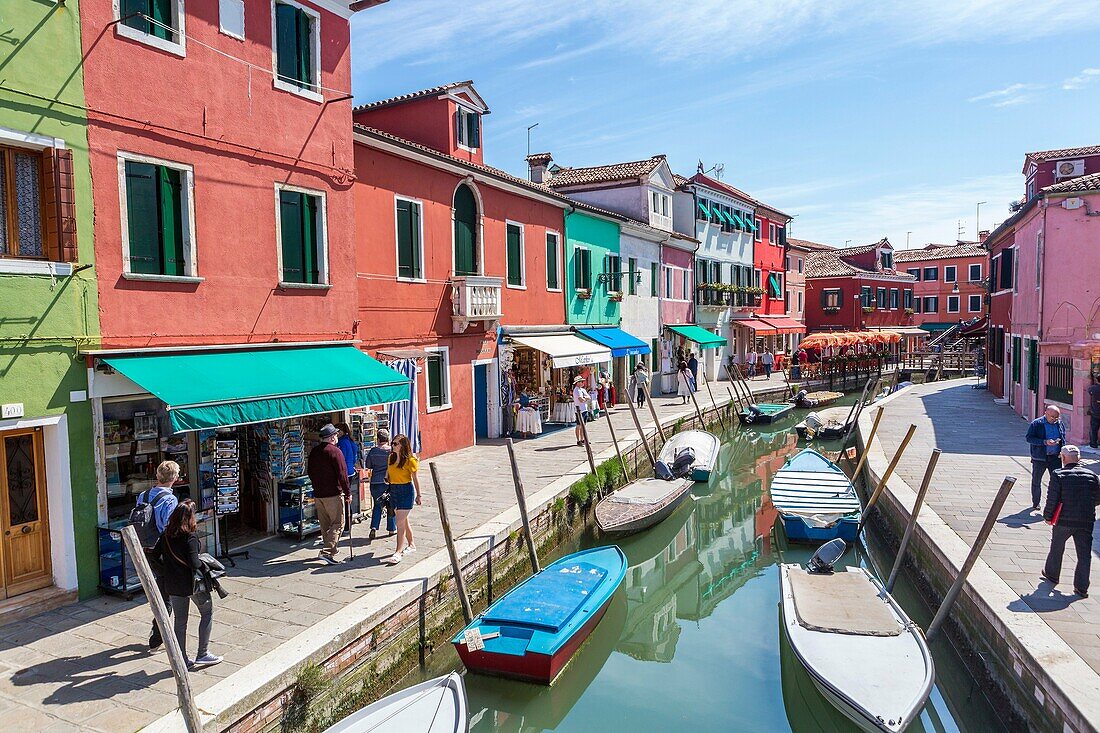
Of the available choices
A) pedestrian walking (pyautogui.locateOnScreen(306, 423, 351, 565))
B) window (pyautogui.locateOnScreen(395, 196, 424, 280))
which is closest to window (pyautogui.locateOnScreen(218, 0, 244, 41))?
window (pyautogui.locateOnScreen(395, 196, 424, 280))

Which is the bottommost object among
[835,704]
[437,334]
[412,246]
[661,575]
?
[661,575]

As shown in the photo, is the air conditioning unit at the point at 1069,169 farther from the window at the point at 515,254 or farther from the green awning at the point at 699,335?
the window at the point at 515,254

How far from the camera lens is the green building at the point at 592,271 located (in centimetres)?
2288

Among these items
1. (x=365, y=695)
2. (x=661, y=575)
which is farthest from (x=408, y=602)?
(x=661, y=575)

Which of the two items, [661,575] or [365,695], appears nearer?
[365,695]

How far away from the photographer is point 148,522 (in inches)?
278

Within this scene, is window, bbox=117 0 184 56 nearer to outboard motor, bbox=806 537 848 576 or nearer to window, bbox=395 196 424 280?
window, bbox=395 196 424 280

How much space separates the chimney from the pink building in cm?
1635

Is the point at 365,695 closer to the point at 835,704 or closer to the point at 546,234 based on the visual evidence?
the point at 835,704

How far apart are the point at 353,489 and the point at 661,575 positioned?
19.0 feet

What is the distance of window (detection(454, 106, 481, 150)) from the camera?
17.5 metres

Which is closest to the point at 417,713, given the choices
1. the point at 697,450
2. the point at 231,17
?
the point at 231,17

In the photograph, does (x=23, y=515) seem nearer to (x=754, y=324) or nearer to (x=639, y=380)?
(x=639, y=380)

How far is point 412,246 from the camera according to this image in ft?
A: 51.2
